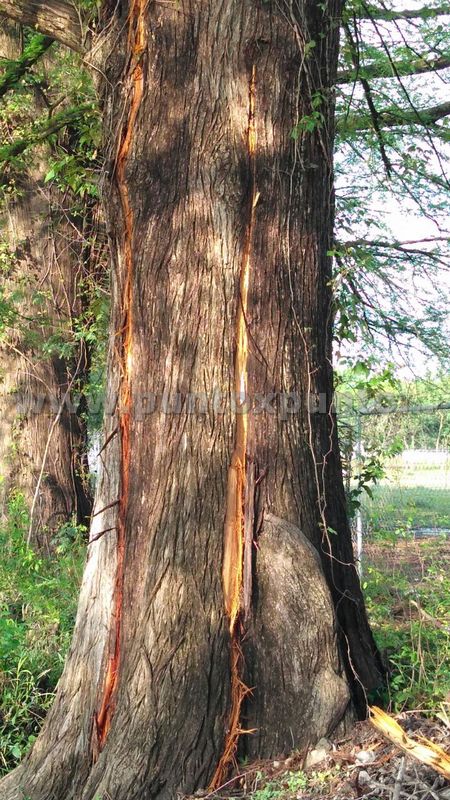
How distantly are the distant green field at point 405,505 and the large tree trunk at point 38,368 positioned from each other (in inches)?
129

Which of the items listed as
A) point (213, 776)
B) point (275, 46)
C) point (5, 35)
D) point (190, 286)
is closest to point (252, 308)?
point (190, 286)

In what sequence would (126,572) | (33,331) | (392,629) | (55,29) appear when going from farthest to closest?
(33,331) < (392,629) < (55,29) < (126,572)

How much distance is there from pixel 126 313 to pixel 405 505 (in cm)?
498

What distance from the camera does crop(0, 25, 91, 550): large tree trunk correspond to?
9.28 m

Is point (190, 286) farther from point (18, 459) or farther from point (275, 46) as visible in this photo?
point (18, 459)

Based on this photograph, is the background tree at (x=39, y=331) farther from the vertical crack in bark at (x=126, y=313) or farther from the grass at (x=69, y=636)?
the vertical crack in bark at (x=126, y=313)

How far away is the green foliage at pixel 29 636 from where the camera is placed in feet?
17.5

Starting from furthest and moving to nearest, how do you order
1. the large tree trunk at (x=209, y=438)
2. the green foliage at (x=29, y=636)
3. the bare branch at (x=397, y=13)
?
the bare branch at (x=397, y=13) → the green foliage at (x=29, y=636) → the large tree trunk at (x=209, y=438)

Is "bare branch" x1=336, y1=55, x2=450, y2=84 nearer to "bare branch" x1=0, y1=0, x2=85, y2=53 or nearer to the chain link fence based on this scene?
"bare branch" x1=0, y1=0, x2=85, y2=53

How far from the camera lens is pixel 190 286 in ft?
13.6

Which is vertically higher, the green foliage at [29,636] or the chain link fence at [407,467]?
the chain link fence at [407,467]

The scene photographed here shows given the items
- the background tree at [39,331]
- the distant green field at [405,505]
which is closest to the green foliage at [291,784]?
the distant green field at [405,505]

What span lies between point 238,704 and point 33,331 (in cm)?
613

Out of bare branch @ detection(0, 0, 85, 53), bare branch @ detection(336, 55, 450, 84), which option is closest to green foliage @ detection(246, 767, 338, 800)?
bare branch @ detection(0, 0, 85, 53)
